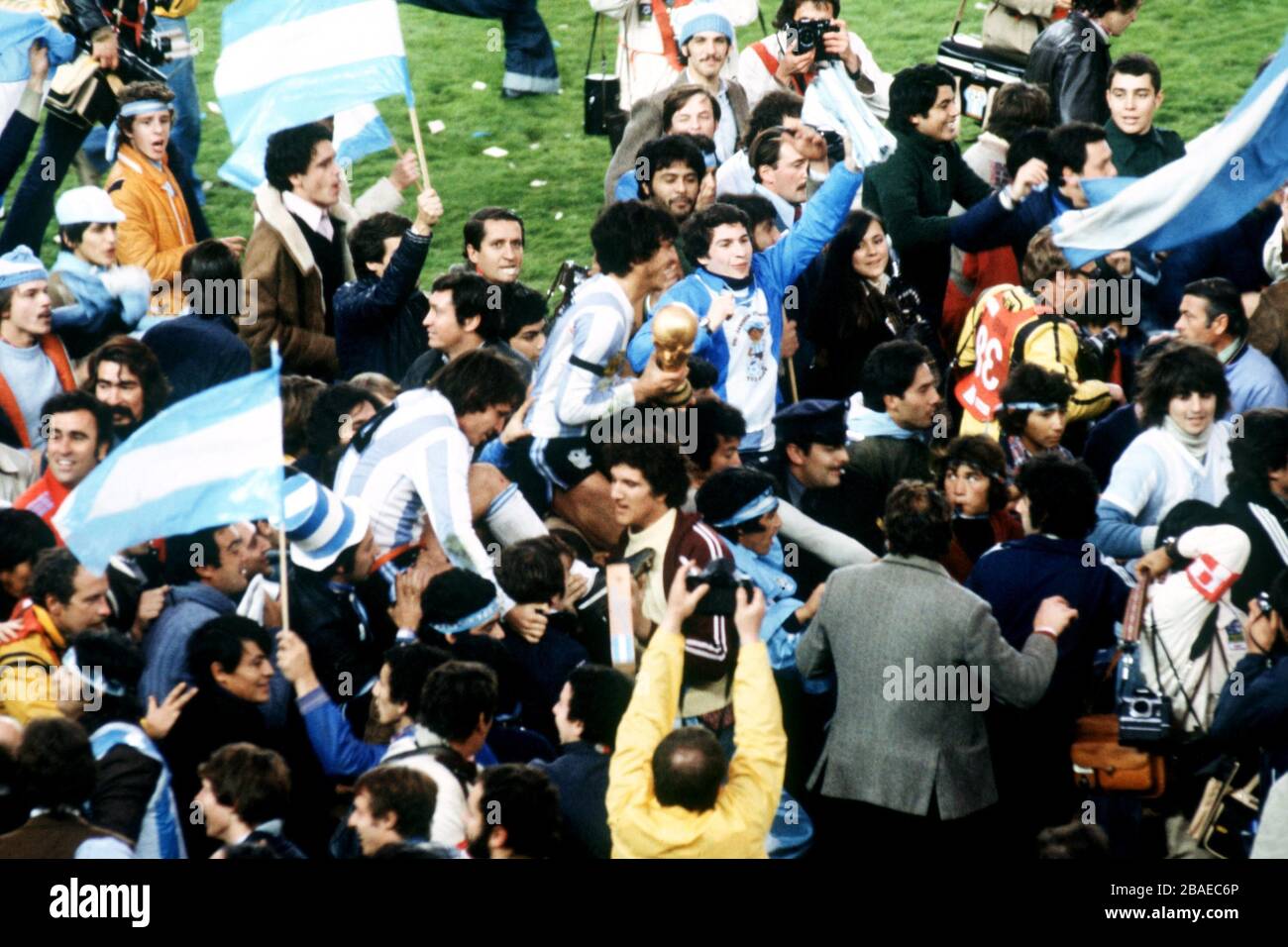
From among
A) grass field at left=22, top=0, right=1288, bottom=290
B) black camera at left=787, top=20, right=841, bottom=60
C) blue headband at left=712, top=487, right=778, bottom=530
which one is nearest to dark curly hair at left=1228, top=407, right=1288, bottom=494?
blue headband at left=712, top=487, right=778, bottom=530

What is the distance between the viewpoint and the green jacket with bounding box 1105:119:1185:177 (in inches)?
392

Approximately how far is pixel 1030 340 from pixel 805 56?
3037 millimetres

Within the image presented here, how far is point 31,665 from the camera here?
6.57 metres

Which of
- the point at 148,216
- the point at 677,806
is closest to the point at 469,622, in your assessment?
the point at 677,806

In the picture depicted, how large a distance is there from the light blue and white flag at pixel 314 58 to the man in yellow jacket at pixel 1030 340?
97.9 inches

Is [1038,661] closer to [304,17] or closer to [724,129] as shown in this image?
[304,17]

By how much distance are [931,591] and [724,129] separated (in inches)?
181

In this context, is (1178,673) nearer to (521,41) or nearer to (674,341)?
(674,341)

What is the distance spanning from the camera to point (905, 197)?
Answer: 9.71 meters

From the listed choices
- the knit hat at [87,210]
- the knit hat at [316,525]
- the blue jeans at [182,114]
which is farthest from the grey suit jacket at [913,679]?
the blue jeans at [182,114]

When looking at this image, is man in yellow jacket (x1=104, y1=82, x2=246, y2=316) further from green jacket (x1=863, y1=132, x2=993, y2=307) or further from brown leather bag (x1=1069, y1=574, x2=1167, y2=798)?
brown leather bag (x1=1069, y1=574, x2=1167, y2=798)
